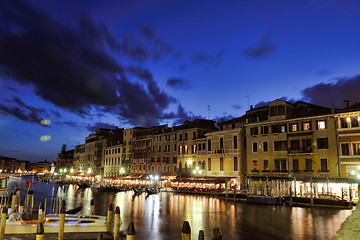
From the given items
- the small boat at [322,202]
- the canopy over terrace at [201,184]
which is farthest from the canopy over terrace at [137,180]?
the small boat at [322,202]

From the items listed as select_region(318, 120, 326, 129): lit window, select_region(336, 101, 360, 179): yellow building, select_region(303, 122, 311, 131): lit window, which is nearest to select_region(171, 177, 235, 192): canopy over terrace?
select_region(303, 122, 311, 131): lit window

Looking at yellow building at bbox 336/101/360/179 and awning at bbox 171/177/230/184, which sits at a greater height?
yellow building at bbox 336/101/360/179

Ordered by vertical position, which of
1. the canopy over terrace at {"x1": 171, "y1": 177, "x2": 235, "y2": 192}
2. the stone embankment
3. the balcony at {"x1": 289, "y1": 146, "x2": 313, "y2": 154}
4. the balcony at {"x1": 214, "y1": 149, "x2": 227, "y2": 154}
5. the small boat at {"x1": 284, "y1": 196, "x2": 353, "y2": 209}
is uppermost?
the balcony at {"x1": 214, "y1": 149, "x2": 227, "y2": 154}

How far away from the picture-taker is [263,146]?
129 feet

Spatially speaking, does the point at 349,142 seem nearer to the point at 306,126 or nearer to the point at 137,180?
the point at 306,126

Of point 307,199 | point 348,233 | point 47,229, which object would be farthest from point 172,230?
point 307,199

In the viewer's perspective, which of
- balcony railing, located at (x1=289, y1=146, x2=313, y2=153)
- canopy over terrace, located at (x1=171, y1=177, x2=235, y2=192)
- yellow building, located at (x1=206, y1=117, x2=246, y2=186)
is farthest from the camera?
canopy over terrace, located at (x1=171, y1=177, x2=235, y2=192)

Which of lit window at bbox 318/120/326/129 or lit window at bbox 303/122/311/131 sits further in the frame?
lit window at bbox 303/122/311/131

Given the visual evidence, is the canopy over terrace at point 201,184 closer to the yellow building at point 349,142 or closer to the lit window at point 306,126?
the lit window at point 306,126

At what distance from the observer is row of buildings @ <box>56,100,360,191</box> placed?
3209 centimetres

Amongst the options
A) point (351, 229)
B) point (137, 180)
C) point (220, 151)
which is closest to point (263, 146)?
point (220, 151)

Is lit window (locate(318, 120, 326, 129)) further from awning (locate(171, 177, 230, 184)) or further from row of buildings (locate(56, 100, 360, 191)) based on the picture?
awning (locate(171, 177, 230, 184))

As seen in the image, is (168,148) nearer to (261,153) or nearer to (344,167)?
(261,153)

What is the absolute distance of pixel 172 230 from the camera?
17.7m
